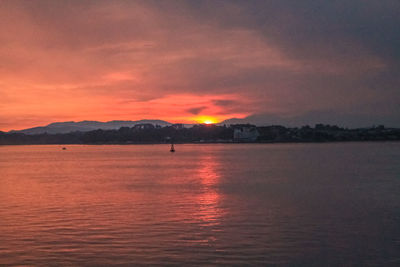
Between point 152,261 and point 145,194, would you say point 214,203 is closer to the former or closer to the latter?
point 145,194

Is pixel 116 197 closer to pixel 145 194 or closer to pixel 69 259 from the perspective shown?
pixel 145 194

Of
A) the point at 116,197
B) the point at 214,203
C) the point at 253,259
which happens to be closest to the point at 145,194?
the point at 116,197

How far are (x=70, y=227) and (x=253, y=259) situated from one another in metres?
10.2

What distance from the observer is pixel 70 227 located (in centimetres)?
2109

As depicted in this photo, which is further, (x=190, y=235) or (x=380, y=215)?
(x=380, y=215)

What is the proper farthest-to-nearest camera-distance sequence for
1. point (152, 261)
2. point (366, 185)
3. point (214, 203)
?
1. point (366, 185)
2. point (214, 203)
3. point (152, 261)

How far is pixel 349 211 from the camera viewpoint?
25.8 metres

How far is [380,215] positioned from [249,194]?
12.9m

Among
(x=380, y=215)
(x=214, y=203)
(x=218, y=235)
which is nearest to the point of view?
(x=218, y=235)

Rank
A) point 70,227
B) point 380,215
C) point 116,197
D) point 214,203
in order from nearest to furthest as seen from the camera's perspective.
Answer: point 70,227 → point 380,215 → point 214,203 → point 116,197

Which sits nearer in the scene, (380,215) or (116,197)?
(380,215)

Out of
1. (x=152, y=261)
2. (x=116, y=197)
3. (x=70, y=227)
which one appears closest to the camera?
(x=152, y=261)

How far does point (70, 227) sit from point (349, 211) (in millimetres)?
15961

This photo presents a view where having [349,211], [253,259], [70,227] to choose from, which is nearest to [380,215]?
[349,211]
